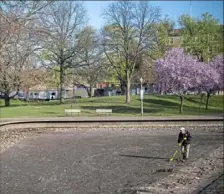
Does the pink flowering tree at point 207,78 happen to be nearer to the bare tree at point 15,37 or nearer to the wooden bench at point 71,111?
the wooden bench at point 71,111

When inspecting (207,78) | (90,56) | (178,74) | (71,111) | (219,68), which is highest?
(90,56)

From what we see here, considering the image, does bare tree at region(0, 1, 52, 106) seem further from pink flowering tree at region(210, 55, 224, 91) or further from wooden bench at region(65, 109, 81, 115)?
pink flowering tree at region(210, 55, 224, 91)

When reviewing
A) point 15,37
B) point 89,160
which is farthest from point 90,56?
point 89,160

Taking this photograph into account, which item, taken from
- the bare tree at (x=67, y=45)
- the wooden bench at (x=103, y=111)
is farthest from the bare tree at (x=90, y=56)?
the wooden bench at (x=103, y=111)

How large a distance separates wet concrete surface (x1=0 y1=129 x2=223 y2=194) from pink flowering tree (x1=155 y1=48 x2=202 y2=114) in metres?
14.6

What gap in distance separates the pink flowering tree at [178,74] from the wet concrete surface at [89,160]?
14.6m

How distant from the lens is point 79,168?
18359mm

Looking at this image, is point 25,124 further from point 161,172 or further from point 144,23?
point 144,23

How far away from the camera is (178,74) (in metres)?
46.1

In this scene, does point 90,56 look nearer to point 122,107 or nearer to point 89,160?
point 122,107

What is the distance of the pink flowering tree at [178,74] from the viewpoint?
151ft

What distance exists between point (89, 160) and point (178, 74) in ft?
90.6

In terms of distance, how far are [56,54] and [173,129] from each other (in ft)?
91.1

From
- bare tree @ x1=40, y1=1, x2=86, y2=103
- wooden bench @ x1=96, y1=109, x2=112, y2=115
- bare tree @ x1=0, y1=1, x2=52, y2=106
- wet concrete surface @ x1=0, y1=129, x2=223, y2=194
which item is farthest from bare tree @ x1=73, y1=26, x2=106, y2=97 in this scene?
wet concrete surface @ x1=0, y1=129, x2=223, y2=194
